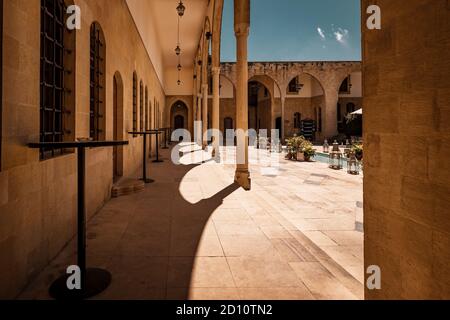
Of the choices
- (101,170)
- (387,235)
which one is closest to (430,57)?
(387,235)

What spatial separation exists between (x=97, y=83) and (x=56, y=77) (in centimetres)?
185

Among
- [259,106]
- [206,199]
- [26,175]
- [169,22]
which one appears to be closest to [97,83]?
[206,199]

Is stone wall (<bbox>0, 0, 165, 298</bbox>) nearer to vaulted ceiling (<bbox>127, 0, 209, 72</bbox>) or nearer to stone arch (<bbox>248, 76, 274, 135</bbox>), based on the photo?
vaulted ceiling (<bbox>127, 0, 209, 72</bbox>)

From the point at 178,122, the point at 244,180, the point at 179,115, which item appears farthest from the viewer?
the point at 178,122

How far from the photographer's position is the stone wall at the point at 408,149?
1.62 m

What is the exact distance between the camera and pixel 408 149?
6.00 feet

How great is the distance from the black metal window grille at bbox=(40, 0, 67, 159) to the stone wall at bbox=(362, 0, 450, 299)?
121 inches

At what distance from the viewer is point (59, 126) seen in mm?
3869

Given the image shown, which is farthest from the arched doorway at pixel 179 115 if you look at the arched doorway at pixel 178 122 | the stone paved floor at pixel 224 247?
the stone paved floor at pixel 224 247

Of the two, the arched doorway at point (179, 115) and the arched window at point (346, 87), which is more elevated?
the arched window at point (346, 87)

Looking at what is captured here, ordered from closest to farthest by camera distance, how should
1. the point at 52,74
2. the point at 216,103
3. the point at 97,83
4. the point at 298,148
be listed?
the point at 52,74, the point at 97,83, the point at 216,103, the point at 298,148

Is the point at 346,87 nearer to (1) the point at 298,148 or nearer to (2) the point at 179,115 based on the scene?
(2) the point at 179,115

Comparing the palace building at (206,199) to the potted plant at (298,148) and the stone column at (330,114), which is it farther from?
the stone column at (330,114)

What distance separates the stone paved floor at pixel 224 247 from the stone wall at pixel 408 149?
0.87 metres
